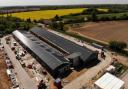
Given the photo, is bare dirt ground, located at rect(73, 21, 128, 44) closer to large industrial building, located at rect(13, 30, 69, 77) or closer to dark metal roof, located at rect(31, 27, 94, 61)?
dark metal roof, located at rect(31, 27, 94, 61)

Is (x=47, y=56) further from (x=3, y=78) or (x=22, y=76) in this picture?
(x=3, y=78)

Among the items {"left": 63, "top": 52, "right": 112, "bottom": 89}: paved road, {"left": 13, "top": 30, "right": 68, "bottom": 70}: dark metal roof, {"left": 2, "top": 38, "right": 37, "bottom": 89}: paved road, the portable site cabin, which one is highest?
{"left": 13, "top": 30, "right": 68, "bottom": 70}: dark metal roof

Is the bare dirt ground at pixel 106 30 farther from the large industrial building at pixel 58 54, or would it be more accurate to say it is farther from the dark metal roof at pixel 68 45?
the large industrial building at pixel 58 54

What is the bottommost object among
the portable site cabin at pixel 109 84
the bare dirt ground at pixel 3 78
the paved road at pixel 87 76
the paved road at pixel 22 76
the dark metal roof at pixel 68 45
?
the bare dirt ground at pixel 3 78

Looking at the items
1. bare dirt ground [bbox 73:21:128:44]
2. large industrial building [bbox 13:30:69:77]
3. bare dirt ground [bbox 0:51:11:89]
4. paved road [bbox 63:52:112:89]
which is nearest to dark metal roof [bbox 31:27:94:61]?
paved road [bbox 63:52:112:89]

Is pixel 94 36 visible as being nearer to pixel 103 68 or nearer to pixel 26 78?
pixel 103 68

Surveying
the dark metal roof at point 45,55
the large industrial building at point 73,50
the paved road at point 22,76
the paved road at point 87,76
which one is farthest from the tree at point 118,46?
the paved road at point 22,76

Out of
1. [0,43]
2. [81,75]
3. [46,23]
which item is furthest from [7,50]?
[46,23]

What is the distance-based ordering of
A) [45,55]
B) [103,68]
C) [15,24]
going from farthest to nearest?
[15,24]
[45,55]
[103,68]
